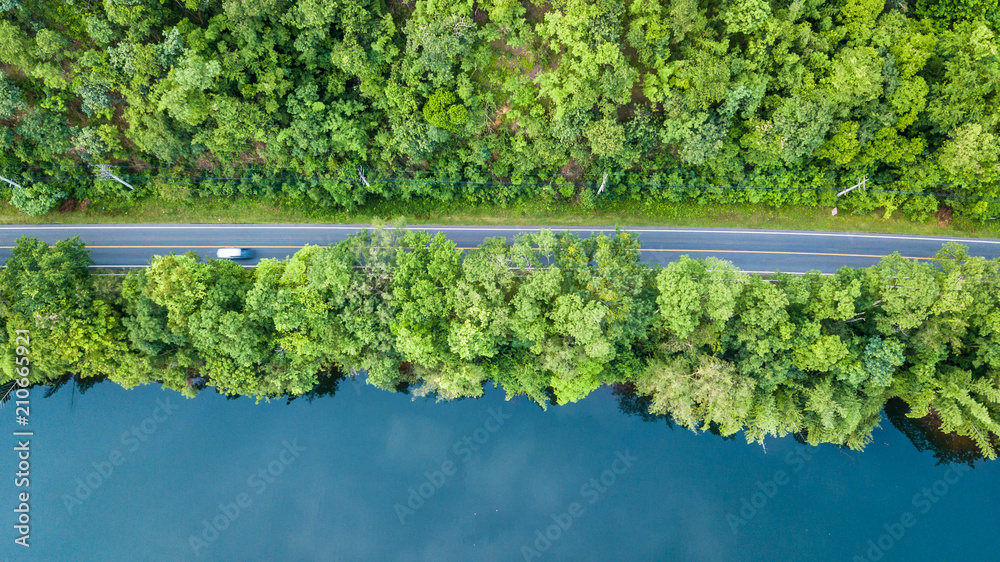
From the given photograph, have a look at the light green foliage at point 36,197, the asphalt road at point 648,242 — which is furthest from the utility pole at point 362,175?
the light green foliage at point 36,197

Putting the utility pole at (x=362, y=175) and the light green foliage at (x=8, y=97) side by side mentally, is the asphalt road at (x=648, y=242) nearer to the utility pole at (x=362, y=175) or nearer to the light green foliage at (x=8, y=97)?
the utility pole at (x=362, y=175)

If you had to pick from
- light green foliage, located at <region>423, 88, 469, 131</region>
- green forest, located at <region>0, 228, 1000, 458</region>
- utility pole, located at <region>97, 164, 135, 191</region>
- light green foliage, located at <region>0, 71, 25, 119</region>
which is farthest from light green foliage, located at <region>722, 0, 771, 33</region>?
light green foliage, located at <region>0, 71, 25, 119</region>

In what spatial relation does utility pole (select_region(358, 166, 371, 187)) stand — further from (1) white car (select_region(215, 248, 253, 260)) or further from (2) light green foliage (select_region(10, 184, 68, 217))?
(2) light green foliage (select_region(10, 184, 68, 217))

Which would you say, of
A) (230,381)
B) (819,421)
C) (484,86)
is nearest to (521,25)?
(484,86)

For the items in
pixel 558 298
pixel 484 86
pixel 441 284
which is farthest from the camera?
pixel 484 86

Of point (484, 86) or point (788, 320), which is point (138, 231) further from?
point (788, 320)

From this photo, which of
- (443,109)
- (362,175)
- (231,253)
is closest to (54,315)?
(231,253)
